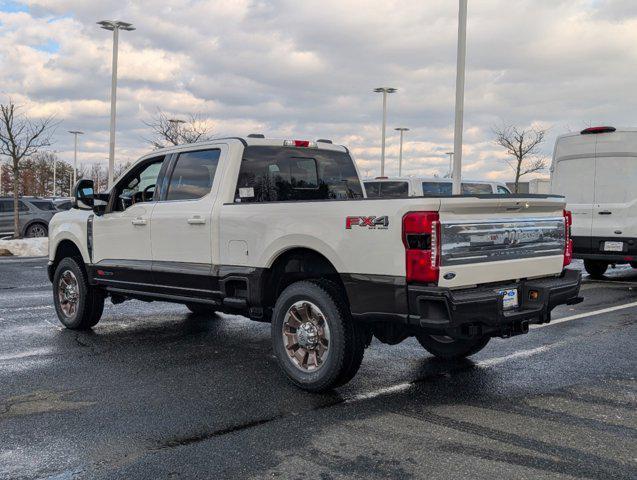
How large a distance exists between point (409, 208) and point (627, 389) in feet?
7.83

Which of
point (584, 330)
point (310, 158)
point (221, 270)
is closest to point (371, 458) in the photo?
point (221, 270)

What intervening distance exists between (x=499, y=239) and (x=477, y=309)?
652 millimetres

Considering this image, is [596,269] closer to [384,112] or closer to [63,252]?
[63,252]

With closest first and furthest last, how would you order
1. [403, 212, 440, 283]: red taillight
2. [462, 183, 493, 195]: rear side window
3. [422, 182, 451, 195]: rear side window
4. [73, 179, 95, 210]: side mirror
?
[403, 212, 440, 283]: red taillight < [73, 179, 95, 210]: side mirror < [422, 182, 451, 195]: rear side window < [462, 183, 493, 195]: rear side window

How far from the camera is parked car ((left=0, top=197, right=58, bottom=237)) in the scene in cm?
2222

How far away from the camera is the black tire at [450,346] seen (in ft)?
19.2

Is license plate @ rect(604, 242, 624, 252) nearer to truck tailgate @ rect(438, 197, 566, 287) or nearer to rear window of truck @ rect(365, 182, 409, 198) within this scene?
rear window of truck @ rect(365, 182, 409, 198)

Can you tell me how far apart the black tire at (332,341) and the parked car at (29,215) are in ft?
62.9

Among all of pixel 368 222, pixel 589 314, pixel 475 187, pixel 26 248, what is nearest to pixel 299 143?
pixel 368 222

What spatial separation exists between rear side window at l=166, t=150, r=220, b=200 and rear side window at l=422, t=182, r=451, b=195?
11369 mm

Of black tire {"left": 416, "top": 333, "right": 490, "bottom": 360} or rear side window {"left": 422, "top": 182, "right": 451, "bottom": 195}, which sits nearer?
black tire {"left": 416, "top": 333, "right": 490, "bottom": 360}

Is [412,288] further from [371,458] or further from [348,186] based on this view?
[348,186]

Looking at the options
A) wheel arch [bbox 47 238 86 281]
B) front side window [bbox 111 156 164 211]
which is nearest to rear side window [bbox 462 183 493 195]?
wheel arch [bbox 47 238 86 281]

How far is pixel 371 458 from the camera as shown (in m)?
3.63
